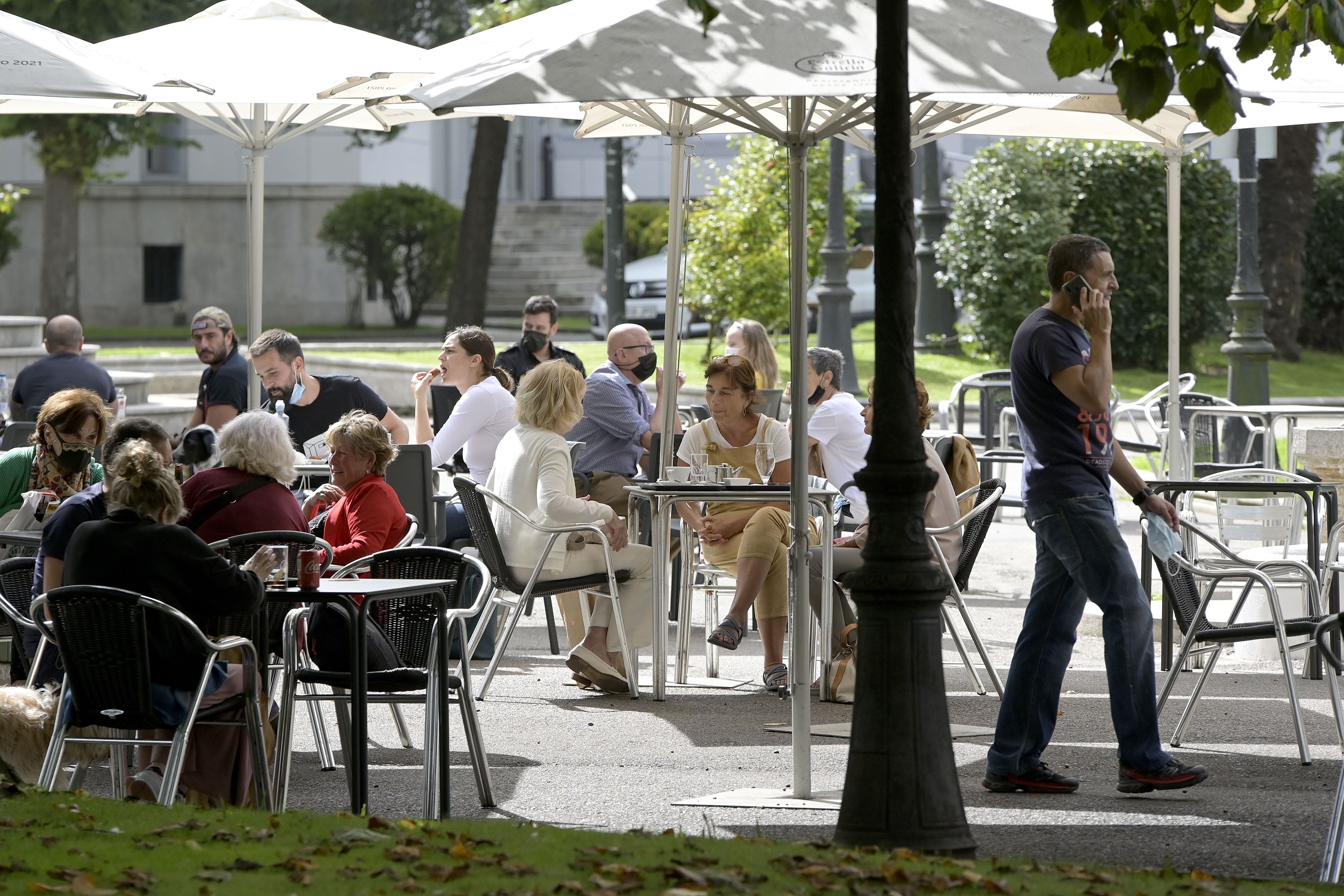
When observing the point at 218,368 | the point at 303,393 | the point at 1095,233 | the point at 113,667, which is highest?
the point at 1095,233

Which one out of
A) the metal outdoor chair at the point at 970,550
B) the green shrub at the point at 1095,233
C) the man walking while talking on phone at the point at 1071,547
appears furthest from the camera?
the green shrub at the point at 1095,233

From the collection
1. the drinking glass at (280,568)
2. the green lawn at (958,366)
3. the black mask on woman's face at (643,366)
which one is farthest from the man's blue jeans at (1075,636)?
the green lawn at (958,366)

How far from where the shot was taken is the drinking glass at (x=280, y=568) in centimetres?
562

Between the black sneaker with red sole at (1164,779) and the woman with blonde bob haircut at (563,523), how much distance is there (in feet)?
8.69

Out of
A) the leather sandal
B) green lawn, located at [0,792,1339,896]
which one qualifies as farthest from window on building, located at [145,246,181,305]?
green lawn, located at [0,792,1339,896]

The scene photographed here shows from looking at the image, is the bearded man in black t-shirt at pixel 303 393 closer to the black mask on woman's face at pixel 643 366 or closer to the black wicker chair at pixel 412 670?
the black mask on woman's face at pixel 643 366

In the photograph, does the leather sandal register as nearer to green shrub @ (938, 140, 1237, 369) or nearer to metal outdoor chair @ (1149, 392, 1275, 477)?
metal outdoor chair @ (1149, 392, 1275, 477)

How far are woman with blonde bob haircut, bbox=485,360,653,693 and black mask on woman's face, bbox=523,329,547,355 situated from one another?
398 cm

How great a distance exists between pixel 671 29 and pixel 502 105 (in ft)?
2.08

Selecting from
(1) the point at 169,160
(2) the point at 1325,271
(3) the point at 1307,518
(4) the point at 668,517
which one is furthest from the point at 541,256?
(4) the point at 668,517

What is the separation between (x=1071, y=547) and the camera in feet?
19.4

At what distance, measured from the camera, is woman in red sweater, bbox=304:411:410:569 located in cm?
716

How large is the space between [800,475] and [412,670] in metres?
1.47

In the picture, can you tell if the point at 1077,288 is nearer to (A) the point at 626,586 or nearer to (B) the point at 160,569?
(A) the point at 626,586
